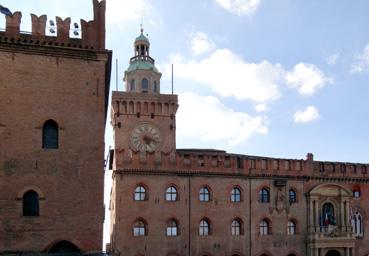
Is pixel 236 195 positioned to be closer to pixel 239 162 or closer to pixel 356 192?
pixel 239 162

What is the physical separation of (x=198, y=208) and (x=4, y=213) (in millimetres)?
22351

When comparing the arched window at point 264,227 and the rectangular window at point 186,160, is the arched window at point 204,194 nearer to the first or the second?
the rectangular window at point 186,160

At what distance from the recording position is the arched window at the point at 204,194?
43.7m

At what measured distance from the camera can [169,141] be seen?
50344mm

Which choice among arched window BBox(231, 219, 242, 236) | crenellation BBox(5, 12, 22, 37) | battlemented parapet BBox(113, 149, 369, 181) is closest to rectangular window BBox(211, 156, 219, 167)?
battlemented parapet BBox(113, 149, 369, 181)

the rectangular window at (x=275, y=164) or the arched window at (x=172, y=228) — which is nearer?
the arched window at (x=172, y=228)

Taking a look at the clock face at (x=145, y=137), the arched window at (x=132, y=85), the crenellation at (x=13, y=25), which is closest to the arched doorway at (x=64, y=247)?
the crenellation at (x=13, y=25)

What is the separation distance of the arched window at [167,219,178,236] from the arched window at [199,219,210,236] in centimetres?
207

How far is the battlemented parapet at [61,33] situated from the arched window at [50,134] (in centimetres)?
362

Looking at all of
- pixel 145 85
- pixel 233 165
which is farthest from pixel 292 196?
pixel 145 85

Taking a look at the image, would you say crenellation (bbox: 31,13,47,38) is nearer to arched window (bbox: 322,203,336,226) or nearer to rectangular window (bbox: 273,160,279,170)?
rectangular window (bbox: 273,160,279,170)

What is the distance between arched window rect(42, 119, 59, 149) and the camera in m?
24.2

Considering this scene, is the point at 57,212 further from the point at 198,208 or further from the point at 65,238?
the point at 198,208

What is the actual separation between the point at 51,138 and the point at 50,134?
7.4 inches
